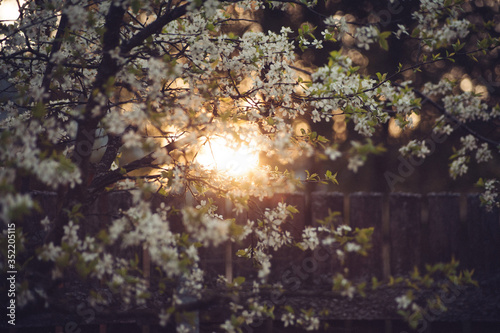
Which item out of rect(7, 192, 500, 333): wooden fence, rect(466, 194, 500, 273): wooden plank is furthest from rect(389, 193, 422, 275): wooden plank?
rect(466, 194, 500, 273): wooden plank

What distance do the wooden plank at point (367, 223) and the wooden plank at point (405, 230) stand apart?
0.80 ft

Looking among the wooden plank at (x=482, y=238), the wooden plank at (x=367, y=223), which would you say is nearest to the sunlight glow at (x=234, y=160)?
the wooden plank at (x=367, y=223)

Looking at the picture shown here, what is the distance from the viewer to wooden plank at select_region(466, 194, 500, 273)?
684cm

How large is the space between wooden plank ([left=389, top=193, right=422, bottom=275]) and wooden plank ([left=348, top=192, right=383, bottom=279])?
0.24 metres

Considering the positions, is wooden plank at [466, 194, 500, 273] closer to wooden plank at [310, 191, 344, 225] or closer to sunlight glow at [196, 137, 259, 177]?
wooden plank at [310, 191, 344, 225]

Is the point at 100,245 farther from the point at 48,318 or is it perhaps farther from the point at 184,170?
the point at 48,318

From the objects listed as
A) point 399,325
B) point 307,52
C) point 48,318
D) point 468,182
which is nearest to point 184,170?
point 48,318

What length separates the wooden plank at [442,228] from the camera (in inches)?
270

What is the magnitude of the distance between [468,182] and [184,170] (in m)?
9.27

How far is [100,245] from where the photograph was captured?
8.22ft

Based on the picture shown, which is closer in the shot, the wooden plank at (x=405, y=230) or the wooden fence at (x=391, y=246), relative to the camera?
the wooden fence at (x=391, y=246)

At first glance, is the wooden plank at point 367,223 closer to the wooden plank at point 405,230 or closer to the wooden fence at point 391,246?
the wooden fence at point 391,246

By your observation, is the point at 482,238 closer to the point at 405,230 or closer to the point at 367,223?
the point at 405,230

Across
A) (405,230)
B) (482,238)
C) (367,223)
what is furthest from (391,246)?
(482,238)
